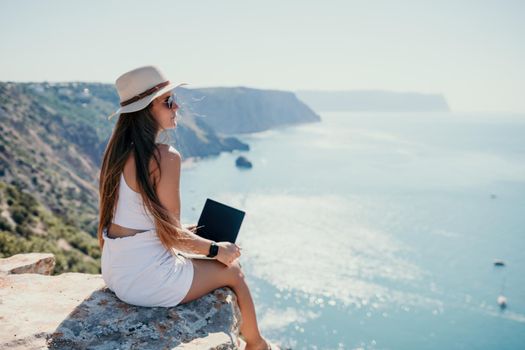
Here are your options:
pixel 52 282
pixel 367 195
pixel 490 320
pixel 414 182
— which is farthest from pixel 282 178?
pixel 52 282

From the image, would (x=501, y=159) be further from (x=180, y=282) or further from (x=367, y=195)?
(x=180, y=282)

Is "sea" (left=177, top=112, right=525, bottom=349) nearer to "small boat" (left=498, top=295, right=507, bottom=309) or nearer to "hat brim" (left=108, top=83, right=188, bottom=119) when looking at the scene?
"small boat" (left=498, top=295, right=507, bottom=309)

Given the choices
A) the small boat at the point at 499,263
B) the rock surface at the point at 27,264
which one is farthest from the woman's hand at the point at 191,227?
the small boat at the point at 499,263

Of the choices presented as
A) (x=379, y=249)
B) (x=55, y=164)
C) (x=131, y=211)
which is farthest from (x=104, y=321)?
(x=55, y=164)

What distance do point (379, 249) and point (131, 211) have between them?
52.6 m

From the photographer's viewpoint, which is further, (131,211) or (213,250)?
(213,250)

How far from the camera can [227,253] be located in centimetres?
343

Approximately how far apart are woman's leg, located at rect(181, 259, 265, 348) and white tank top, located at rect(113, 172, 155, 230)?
59 centimetres

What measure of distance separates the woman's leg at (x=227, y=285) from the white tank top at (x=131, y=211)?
23.3 inches

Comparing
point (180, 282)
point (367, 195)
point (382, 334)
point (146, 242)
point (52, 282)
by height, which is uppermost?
point (146, 242)

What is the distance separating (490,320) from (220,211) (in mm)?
43302

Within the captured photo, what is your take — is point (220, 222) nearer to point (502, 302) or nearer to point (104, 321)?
point (104, 321)

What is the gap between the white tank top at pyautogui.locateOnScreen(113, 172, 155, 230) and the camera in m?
3.11

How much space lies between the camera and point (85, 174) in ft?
230
